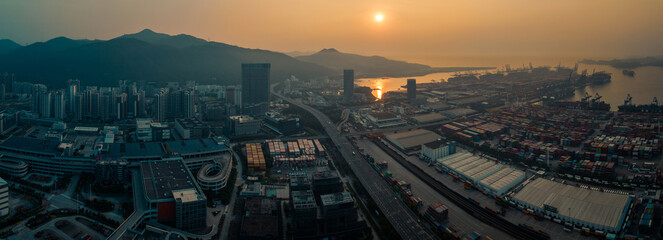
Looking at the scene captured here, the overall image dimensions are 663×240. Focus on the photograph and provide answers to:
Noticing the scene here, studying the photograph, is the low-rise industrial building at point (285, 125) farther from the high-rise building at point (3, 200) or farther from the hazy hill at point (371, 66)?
the hazy hill at point (371, 66)

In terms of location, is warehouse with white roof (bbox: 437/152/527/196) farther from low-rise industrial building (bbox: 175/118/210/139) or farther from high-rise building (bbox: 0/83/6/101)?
high-rise building (bbox: 0/83/6/101)

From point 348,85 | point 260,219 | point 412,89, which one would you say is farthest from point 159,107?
point 412,89

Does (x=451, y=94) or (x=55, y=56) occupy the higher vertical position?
(x=55, y=56)

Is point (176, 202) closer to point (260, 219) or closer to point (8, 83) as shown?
point (260, 219)

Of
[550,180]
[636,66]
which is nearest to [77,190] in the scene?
[550,180]

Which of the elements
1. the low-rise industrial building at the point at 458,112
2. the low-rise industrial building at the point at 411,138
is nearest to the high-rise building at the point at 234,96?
the low-rise industrial building at the point at 411,138

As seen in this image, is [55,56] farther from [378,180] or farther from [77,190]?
[378,180]

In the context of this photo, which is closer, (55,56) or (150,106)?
(150,106)
